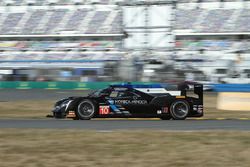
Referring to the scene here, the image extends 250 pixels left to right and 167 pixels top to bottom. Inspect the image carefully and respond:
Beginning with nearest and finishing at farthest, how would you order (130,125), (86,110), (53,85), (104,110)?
(130,125) → (86,110) → (104,110) → (53,85)

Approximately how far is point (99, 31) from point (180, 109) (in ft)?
148

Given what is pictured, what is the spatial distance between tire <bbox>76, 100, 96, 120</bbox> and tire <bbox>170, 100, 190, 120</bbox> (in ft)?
7.21

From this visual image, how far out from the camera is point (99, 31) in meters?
58.3

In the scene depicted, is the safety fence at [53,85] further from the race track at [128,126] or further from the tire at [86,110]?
the race track at [128,126]

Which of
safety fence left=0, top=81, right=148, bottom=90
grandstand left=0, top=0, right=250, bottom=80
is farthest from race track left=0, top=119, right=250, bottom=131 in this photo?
grandstand left=0, top=0, right=250, bottom=80

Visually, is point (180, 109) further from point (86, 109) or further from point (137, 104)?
point (86, 109)

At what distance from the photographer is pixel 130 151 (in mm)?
6625

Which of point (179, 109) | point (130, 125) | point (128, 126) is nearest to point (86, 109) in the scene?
point (179, 109)

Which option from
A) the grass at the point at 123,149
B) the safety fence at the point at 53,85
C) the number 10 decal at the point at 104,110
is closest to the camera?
the grass at the point at 123,149

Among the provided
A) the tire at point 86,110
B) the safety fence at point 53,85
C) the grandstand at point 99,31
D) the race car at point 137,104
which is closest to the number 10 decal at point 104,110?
the race car at point 137,104

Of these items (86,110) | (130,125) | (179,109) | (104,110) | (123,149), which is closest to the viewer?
(123,149)

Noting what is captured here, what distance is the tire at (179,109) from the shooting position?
13.8m

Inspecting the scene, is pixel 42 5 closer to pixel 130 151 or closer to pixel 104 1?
pixel 104 1

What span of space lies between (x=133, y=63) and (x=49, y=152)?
32.5 metres
